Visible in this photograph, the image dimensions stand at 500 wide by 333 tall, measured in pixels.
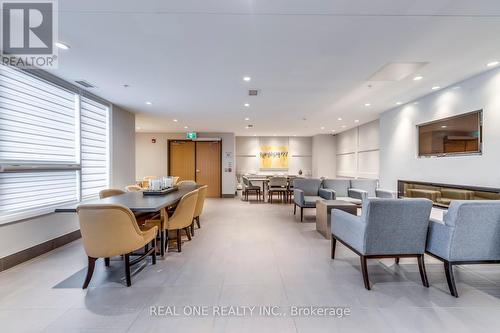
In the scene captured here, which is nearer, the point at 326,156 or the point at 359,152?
the point at 359,152

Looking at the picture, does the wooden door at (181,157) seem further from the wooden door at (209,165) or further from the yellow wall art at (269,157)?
the yellow wall art at (269,157)

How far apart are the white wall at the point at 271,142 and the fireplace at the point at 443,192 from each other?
5.91m

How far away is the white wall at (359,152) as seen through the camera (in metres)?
7.60

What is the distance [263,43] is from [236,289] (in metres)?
2.74

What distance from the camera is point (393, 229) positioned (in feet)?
7.97

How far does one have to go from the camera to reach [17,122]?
3.21m

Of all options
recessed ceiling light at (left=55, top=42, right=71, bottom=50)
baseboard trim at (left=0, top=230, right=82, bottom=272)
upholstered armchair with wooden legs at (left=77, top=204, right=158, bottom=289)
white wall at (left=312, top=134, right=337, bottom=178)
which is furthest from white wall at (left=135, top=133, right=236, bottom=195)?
upholstered armchair with wooden legs at (left=77, top=204, right=158, bottom=289)

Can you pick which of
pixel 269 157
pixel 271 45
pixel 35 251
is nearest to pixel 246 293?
pixel 271 45

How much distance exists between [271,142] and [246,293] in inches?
365

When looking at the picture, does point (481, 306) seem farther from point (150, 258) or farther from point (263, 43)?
point (150, 258)

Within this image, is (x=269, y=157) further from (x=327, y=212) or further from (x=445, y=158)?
(x=445, y=158)

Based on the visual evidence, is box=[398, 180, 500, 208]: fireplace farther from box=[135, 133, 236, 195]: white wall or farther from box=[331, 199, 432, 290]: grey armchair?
box=[135, 133, 236, 195]: white wall

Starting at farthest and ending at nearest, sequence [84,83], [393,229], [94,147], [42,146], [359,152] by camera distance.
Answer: [359,152]
[94,147]
[84,83]
[42,146]
[393,229]

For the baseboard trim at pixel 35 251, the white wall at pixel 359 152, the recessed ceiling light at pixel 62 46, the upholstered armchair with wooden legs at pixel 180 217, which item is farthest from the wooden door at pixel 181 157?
the recessed ceiling light at pixel 62 46
